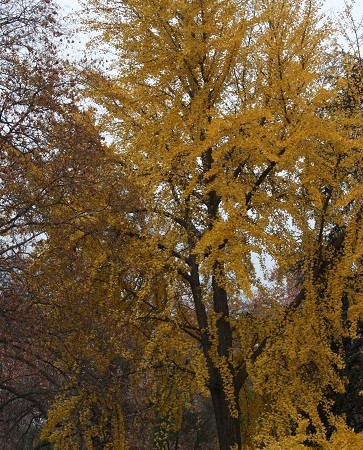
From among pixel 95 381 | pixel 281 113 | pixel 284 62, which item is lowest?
pixel 95 381

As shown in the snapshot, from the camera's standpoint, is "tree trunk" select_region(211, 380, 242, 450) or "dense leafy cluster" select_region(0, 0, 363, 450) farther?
"tree trunk" select_region(211, 380, 242, 450)

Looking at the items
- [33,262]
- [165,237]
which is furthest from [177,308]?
[33,262]

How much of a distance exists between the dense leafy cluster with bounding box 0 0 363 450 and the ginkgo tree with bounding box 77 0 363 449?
0.03 m

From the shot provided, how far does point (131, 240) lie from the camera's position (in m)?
9.40

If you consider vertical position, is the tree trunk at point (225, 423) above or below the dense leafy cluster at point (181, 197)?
below

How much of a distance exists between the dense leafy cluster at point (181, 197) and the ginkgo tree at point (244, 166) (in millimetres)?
29

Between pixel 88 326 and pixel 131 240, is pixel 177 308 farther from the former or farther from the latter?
pixel 88 326

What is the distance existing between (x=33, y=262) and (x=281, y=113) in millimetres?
3456

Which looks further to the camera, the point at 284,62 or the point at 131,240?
the point at 131,240

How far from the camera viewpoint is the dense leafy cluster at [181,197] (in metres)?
7.50

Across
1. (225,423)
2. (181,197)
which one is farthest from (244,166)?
(225,423)

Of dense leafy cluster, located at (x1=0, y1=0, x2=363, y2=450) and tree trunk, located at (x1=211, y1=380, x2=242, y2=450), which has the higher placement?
dense leafy cluster, located at (x1=0, y1=0, x2=363, y2=450)

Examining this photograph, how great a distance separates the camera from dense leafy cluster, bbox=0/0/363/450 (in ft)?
24.6

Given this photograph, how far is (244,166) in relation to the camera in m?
9.14
